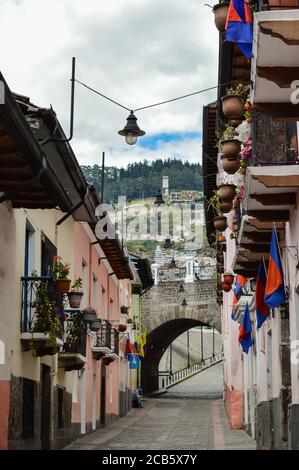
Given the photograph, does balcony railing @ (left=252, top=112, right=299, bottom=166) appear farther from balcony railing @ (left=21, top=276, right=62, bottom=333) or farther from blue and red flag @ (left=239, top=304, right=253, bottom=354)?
blue and red flag @ (left=239, top=304, right=253, bottom=354)

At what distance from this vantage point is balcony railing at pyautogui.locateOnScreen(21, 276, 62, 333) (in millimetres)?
13438

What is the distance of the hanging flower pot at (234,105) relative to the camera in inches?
467

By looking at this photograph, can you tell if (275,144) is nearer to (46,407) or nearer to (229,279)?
(46,407)

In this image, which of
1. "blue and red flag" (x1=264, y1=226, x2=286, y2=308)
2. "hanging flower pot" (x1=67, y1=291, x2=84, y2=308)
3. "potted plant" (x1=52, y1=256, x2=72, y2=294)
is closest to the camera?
"blue and red flag" (x1=264, y1=226, x2=286, y2=308)

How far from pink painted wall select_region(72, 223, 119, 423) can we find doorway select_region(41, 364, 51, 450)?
3.63m

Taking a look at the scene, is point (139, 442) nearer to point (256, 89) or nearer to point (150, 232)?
point (256, 89)

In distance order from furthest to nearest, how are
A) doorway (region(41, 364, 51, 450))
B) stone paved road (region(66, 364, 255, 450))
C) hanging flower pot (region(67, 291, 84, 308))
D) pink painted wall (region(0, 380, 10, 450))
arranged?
stone paved road (region(66, 364, 255, 450)), hanging flower pot (region(67, 291, 84, 308)), doorway (region(41, 364, 51, 450)), pink painted wall (region(0, 380, 10, 450))

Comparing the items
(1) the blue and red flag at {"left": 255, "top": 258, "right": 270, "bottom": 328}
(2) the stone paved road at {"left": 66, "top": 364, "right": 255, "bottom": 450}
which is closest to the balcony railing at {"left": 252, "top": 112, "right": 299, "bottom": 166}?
(1) the blue and red flag at {"left": 255, "top": 258, "right": 270, "bottom": 328}

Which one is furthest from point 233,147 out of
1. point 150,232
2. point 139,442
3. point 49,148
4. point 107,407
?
point 150,232

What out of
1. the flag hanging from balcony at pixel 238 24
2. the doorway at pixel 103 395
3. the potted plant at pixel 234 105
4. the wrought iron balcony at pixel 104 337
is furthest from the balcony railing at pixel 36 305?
the doorway at pixel 103 395

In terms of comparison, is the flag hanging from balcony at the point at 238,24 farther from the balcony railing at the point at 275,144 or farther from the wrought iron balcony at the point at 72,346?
the wrought iron balcony at the point at 72,346

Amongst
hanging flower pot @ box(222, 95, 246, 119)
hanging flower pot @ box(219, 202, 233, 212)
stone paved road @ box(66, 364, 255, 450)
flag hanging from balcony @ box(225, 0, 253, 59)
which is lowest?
stone paved road @ box(66, 364, 255, 450)

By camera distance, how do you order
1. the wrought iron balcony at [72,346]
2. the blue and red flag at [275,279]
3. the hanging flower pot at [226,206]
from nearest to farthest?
the blue and red flag at [275,279], the hanging flower pot at [226,206], the wrought iron balcony at [72,346]

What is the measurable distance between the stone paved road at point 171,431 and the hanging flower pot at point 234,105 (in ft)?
24.1
